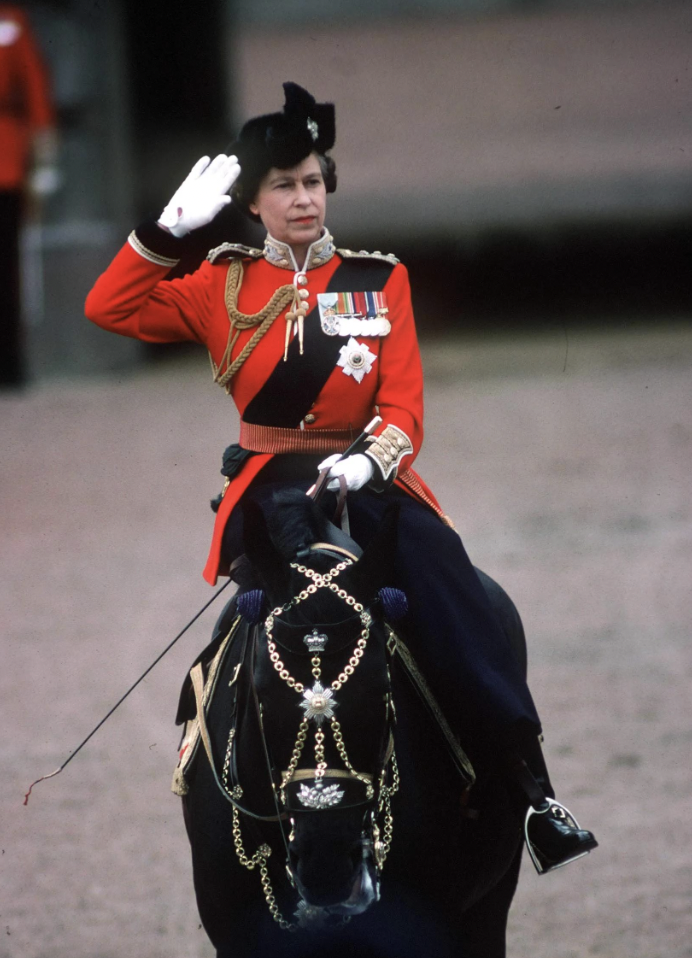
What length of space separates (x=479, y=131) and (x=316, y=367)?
443 inches

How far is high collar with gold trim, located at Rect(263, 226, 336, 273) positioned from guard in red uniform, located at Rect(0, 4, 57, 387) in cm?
720

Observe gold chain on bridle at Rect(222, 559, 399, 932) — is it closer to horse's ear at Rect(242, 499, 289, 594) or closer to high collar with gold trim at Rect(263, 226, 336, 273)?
horse's ear at Rect(242, 499, 289, 594)

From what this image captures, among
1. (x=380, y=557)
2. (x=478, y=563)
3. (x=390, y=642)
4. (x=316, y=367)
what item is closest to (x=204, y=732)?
(x=390, y=642)

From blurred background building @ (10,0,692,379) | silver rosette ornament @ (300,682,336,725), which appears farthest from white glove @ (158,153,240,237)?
blurred background building @ (10,0,692,379)

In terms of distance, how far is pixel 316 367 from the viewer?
9.25 ft

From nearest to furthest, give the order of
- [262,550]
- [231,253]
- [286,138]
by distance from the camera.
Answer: [262,550]
[286,138]
[231,253]

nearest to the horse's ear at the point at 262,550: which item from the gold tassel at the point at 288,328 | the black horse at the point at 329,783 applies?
the black horse at the point at 329,783

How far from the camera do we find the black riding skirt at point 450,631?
271 centimetres

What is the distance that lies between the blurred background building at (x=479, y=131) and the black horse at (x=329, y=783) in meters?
9.21

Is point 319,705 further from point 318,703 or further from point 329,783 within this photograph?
point 329,783

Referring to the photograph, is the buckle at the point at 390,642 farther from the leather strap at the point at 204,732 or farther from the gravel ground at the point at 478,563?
the gravel ground at the point at 478,563

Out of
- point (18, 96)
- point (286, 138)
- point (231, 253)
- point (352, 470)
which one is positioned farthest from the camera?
point (18, 96)

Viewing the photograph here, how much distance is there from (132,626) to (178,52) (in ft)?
22.8

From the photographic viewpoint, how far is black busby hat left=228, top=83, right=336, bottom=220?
8.89 ft
